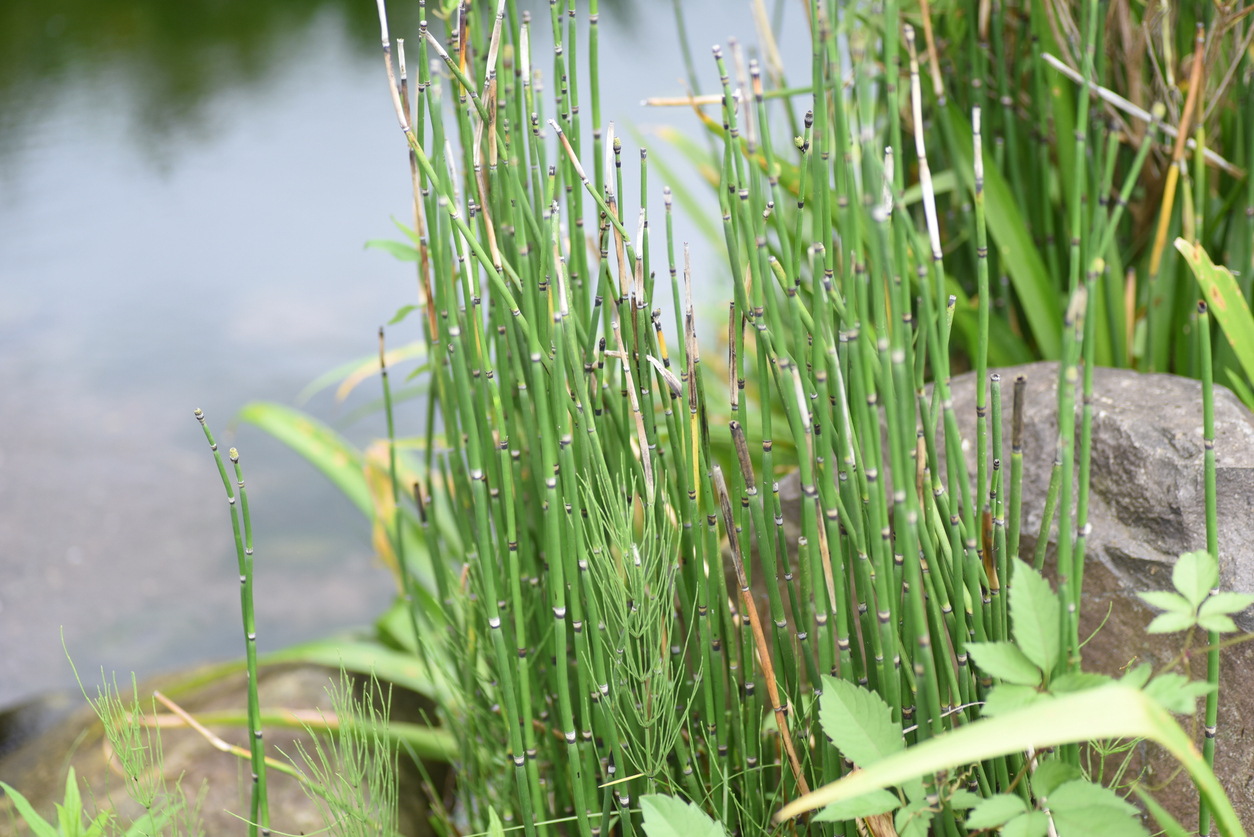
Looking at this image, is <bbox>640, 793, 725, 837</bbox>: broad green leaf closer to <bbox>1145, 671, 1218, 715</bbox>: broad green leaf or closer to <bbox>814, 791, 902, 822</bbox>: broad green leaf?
<bbox>814, 791, 902, 822</bbox>: broad green leaf

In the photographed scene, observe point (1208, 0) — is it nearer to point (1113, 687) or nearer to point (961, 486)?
point (961, 486)

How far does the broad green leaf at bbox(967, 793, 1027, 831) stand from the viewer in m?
0.43

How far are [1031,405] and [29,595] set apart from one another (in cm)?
181

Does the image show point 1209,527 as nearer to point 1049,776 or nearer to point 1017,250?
point 1049,776

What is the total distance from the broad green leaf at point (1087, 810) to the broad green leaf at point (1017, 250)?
772 mm

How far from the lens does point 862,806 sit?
0.47 m

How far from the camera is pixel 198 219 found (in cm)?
269

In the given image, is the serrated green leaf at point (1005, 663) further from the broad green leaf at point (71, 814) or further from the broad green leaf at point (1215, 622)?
the broad green leaf at point (71, 814)

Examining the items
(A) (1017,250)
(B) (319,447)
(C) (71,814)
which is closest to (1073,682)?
(C) (71,814)

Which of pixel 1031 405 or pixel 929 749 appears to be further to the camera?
pixel 1031 405

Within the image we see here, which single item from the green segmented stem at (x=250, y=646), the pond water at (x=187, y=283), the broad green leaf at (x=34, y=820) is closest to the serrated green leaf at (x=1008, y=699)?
the green segmented stem at (x=250, y=646)

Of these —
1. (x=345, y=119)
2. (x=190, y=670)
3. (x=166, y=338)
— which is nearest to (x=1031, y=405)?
(x=190, y=670)

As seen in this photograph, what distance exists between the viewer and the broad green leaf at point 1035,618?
1.46ft

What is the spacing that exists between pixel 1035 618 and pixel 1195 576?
8 cm
